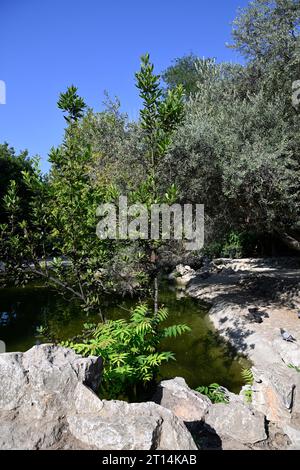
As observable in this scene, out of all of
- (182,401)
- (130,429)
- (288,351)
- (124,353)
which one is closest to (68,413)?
(130,429)

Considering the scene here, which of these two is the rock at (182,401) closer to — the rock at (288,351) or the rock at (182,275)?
the rock at (288,351)

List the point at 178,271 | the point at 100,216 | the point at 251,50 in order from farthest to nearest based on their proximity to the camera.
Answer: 1. the point at 178,271
2. the point at 251,50
3. the point at 100,216

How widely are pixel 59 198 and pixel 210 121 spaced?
282 inches

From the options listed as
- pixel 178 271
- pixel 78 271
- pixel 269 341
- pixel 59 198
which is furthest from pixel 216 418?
pixel 178 271

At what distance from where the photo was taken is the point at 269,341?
9680 millimetres

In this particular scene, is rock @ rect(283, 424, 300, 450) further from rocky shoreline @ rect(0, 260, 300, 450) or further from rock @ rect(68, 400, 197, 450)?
rock @ rect(68, 400, 197, 450)

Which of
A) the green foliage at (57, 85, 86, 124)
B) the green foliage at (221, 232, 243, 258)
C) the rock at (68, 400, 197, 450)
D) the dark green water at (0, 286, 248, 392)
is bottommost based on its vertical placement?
the dark green water at (0, 286, 248, 392)

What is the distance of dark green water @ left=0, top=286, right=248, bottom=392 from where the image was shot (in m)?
9.02

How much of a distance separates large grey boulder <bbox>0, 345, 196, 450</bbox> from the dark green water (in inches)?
85.7

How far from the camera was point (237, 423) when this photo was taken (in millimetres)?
4691

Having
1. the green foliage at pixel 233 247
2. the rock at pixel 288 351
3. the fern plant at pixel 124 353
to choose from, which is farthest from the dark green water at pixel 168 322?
the green foliage at pixel 233 247

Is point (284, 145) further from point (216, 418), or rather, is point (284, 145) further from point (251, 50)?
point (216, 418)

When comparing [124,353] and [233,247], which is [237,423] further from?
[233,247]

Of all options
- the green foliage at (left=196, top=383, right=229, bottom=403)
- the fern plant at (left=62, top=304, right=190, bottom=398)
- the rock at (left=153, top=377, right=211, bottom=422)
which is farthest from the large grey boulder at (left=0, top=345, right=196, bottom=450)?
the green foliage at (left=196, top=383, right=229, bottom=403)
